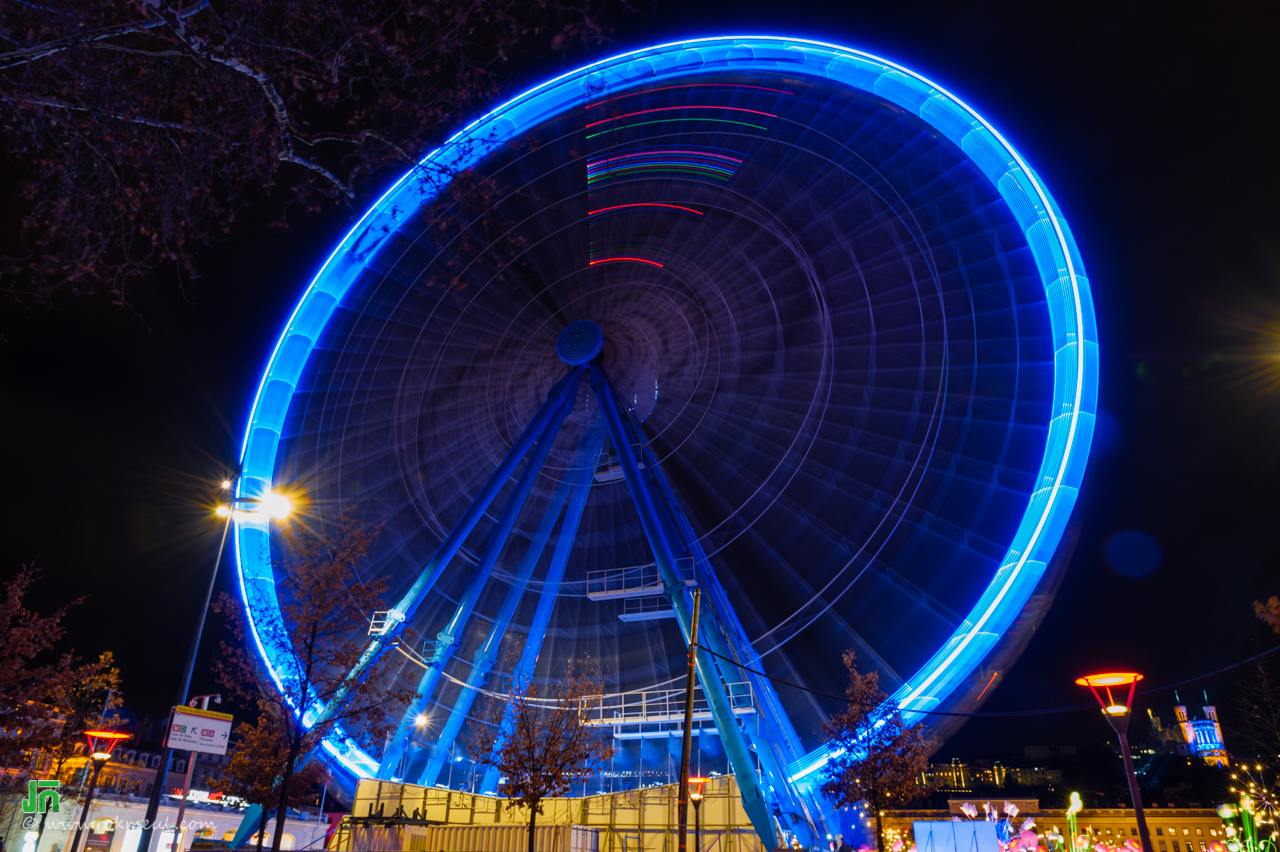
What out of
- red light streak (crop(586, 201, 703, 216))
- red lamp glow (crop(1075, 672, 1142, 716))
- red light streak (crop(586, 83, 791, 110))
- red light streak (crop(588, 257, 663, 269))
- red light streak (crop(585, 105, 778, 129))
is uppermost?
red light streak (crop(586, 83, 791, 110))

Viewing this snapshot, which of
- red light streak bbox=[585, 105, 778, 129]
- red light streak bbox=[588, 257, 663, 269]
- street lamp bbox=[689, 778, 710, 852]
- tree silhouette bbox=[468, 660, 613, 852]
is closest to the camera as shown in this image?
red light streak bbox=[585, 105, 778, 129]

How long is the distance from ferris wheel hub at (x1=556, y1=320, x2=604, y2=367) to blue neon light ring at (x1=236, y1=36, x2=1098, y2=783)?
4.34 meters

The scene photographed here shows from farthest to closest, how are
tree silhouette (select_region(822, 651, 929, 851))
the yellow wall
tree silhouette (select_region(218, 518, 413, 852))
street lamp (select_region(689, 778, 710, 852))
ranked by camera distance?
the yellow wall
street lamp (select_region(689, 778, 710, 852))
tree silhouette (select_region(822, 651, 929, 851))
tree silhouette (select_region(218, 518, 413, 852))

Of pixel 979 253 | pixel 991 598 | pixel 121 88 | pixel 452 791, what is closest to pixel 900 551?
pixel 991 598

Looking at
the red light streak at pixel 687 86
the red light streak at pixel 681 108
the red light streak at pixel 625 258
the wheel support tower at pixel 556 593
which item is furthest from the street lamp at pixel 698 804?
the red light streak at pixel 687 86

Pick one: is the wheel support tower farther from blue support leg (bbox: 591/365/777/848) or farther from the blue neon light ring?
the blue neon light ring

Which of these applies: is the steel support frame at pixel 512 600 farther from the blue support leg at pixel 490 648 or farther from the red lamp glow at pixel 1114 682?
the red lamp glow at pixel 1114 682

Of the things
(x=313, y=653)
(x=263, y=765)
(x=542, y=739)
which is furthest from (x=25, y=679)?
(x=542, y=739)

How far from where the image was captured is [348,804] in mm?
16828

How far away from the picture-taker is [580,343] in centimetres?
1747

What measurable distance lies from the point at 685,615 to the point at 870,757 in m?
5.74

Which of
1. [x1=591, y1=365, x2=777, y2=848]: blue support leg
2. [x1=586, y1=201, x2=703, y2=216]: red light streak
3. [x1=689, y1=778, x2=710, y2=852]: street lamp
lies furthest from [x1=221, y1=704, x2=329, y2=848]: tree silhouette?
[x1=586, y1=201, x2=703, y2=216]: red light streak

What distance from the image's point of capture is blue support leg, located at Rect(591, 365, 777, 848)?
12.2 meters

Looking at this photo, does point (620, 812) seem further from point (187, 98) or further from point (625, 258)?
point (187, 98)
